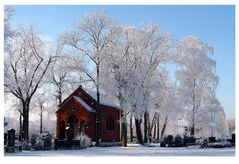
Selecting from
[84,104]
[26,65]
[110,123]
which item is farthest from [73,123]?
[26,65]

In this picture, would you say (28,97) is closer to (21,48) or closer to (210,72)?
(21,48)

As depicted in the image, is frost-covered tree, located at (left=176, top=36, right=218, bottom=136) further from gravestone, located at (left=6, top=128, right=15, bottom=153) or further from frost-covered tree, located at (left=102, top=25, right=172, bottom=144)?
gravestone, located at (left=6, top=128, right=15, bottom=153)

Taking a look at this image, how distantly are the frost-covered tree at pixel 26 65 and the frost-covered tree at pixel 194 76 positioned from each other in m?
9.98

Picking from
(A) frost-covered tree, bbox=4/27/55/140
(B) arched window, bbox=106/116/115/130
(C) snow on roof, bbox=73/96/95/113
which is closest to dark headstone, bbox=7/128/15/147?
(A) frost-covered tree, bbox=4/27/55/140

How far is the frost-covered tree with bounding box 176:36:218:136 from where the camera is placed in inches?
1320

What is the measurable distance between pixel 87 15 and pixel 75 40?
191 cm

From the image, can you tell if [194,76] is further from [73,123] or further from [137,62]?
[73,123]

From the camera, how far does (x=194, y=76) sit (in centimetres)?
3391

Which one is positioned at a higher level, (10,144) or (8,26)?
(8,26)

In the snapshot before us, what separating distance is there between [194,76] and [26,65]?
41.0ft

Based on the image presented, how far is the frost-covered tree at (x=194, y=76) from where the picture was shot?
110 feet

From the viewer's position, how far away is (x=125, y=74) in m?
29.6

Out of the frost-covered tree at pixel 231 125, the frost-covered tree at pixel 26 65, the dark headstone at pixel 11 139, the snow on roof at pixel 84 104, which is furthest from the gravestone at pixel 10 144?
the frost-covered tree at pixel 231 125
